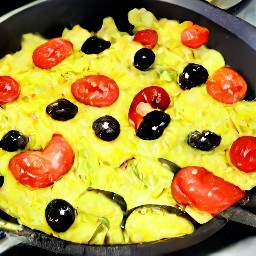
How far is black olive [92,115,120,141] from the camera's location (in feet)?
5.48

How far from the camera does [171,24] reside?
2.04 m

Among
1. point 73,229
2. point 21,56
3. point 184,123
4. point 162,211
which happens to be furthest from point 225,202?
point 21,56

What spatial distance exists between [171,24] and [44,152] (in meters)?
0.81

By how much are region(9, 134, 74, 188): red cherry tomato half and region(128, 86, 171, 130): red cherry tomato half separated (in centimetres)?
27

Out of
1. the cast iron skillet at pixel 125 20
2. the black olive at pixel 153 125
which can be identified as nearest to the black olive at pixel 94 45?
the cast iron skillet at pixel 125 20

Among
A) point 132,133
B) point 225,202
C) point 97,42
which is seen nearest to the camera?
point 225,202

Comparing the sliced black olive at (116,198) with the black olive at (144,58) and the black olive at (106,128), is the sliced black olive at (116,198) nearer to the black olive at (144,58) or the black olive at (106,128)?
the black olive at (106,128)

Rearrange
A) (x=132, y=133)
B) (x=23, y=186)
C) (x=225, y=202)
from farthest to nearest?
(x=132, y=133)
(x=23, y=186)
(x=225, y=202)

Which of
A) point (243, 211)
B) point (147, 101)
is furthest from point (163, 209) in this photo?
point (147, 101)

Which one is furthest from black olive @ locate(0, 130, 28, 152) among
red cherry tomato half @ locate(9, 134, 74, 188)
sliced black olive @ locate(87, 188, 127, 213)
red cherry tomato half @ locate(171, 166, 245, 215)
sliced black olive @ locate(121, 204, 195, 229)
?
red cherry tomato half @ locate(171, 166, 245, 215)

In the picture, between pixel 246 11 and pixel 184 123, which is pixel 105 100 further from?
pixel 246 11

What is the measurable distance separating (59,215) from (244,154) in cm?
64

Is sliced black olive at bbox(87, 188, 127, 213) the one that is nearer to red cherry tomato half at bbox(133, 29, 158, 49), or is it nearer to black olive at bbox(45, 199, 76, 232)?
black olive at bbox(45, 199, 76, 232)

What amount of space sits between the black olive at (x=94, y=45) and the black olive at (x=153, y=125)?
44 cm
